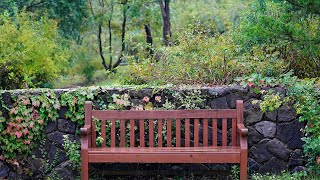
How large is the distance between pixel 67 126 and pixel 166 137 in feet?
3.92

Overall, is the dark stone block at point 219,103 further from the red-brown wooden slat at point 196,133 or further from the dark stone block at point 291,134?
the dark stone block at point 291,134

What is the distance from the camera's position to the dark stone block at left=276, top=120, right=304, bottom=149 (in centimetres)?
533

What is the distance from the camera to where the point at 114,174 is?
18.0ft

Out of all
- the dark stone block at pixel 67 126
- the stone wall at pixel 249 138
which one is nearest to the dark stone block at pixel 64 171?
the stone wall at pixel 249 138

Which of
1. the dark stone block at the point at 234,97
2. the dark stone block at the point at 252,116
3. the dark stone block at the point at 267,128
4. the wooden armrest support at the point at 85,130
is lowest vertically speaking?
the dark stone block at the point at 267,128

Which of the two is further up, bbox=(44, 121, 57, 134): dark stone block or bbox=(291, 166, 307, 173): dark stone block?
bbox=(44, 121, 57, 134): dark stone block

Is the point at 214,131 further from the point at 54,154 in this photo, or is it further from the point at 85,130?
the point at 54,154

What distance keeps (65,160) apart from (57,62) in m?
4.84

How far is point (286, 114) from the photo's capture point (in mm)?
5340

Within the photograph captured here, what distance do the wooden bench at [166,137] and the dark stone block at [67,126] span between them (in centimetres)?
31

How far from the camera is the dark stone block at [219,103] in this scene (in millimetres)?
5449

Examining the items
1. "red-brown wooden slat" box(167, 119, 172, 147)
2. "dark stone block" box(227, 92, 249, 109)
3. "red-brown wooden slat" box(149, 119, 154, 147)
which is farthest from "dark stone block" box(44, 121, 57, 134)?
"dark stone block" box(227, 92, 249, 109)

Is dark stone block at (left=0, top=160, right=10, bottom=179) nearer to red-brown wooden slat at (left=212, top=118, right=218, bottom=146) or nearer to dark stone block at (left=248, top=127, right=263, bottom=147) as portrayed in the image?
red-brown wooden slat at (left=212, top=118, right=218, bottom=146)

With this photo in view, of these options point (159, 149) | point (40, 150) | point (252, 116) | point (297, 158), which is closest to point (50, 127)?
point (40, 150)
